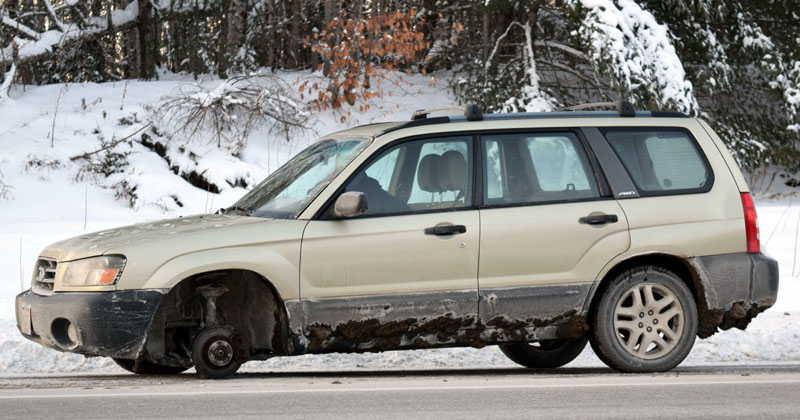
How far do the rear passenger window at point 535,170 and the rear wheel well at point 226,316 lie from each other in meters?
1.58

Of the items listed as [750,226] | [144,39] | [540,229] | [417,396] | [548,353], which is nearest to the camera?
[417,396]

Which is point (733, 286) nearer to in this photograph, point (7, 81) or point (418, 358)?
point (418, 358)

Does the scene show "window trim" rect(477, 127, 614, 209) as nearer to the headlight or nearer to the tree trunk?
the headlight

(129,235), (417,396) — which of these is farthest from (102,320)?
(417,396)

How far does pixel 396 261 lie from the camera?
6984mm

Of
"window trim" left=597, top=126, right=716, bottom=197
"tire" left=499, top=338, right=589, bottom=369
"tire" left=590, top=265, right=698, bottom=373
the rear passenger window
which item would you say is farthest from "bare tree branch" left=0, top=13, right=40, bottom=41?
"tire" left=590, top=265, right=698, bottom=373

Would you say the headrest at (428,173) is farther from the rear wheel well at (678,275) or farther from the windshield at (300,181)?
the rear wheel well at (678,275)

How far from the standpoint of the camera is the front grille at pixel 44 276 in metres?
7.00

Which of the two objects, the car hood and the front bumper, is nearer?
the front bumper

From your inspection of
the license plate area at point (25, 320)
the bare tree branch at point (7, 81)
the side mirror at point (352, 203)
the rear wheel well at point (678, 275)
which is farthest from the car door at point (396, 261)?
the bare tree branch at point (7, 81)

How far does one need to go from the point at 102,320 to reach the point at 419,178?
7.13 feet

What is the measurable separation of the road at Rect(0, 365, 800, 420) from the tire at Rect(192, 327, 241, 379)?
0.09 meters

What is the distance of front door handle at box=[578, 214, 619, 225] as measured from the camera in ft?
24.2

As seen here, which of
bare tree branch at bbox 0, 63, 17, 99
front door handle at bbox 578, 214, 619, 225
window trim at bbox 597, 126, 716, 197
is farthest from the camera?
bare tree branch at bbox 0, 63, 17, 99
